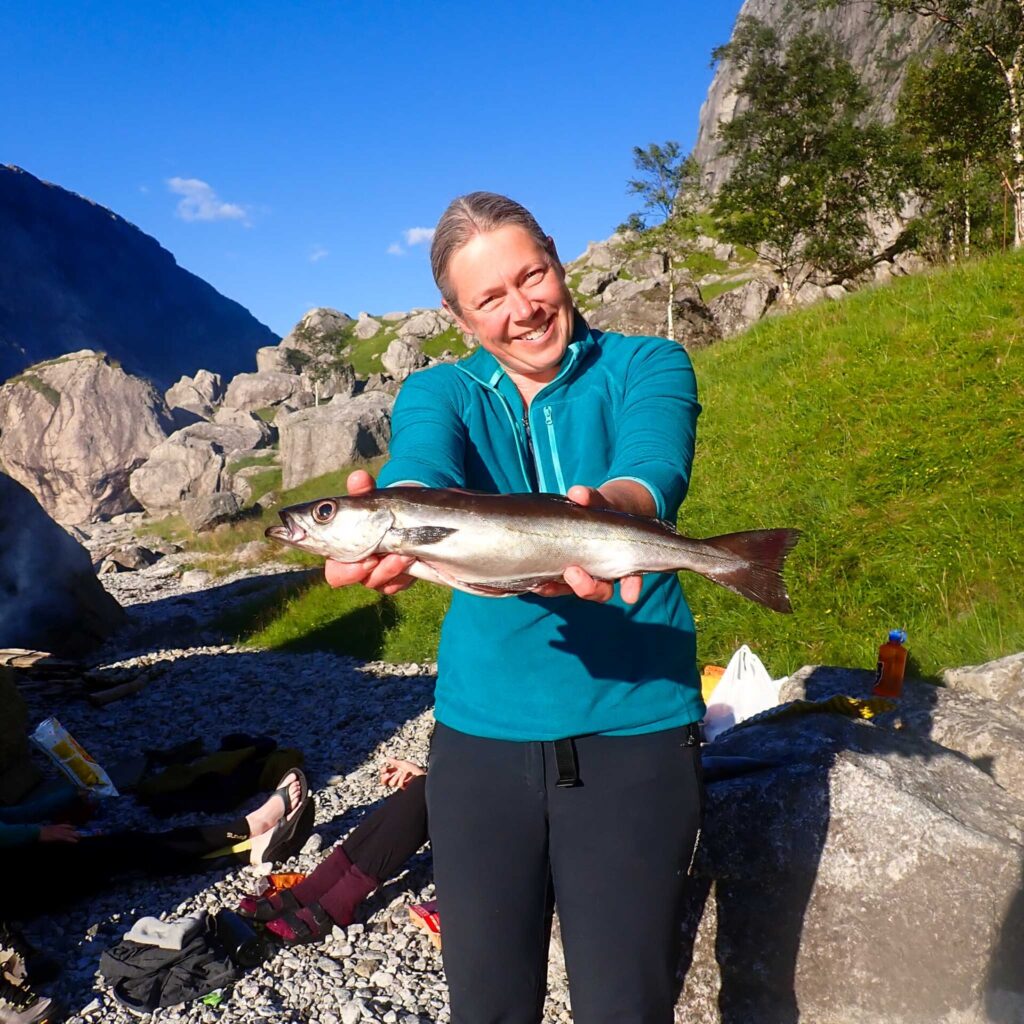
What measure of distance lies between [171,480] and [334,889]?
58976 millimetres

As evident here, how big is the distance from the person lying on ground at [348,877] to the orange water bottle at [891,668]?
3.36 metres

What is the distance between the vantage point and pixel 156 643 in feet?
58.5

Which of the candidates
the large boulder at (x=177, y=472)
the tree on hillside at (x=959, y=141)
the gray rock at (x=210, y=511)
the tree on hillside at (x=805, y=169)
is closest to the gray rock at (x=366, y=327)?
the large boulder at (x=177, y=472)

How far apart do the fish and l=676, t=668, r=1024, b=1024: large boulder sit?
2.09m

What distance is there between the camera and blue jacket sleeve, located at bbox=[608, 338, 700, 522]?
2299 mm

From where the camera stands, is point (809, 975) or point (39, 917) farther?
point (39, 917)

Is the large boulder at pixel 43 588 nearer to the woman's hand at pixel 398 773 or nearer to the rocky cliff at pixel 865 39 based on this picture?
the woman's hand at pixel 398 773

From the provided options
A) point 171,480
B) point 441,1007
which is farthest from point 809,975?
point 171,480

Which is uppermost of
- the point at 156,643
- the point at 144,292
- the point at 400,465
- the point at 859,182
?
the point at 144,292

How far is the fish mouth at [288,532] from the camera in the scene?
7.27 feet

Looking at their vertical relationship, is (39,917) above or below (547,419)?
below

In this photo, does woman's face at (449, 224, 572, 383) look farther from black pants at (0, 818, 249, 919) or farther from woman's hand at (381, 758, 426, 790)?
black pants at (0, 818, 249, 919)

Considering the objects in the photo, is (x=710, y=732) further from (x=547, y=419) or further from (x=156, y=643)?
(x=156, y=643)

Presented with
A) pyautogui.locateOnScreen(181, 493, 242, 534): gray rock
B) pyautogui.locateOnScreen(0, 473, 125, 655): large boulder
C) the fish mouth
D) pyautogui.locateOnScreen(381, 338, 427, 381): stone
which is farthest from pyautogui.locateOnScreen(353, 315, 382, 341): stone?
the fish mouth
